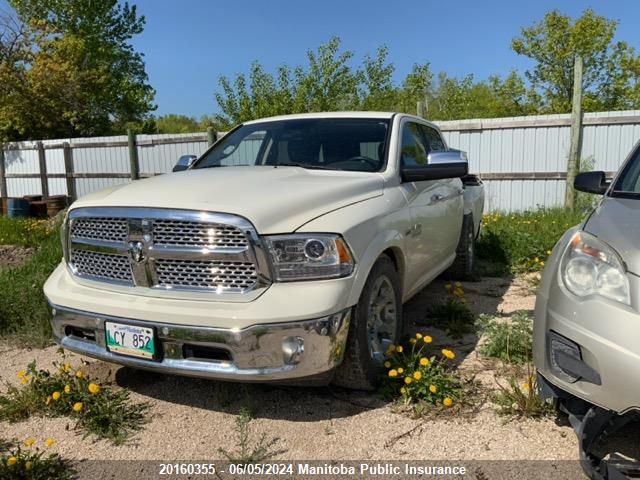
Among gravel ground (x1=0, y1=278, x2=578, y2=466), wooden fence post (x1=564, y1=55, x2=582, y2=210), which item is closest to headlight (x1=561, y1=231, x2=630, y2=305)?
gravel ground (x1=0, y1=278, x2=578, y2=466)

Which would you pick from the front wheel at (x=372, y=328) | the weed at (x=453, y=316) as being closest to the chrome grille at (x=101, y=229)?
the front wheel at (x=372, y=328)

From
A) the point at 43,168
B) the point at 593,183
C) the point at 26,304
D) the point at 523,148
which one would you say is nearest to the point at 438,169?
the point at 593,183

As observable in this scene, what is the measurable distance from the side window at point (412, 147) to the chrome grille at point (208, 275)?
168 cm

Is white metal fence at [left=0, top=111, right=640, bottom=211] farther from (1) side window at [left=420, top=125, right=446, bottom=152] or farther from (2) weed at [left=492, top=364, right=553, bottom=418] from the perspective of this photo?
(2) weed at [left=492, top=364, right=553, bottom=418]

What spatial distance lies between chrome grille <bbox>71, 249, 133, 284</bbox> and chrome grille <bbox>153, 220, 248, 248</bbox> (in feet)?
0.99

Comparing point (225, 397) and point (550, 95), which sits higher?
point (550, 95)

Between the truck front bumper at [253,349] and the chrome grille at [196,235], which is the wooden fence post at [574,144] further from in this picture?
the chrome grille at [196,235]

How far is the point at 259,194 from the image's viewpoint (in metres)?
2.90

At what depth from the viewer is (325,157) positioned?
3949 mm

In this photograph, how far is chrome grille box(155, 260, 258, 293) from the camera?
2.70 meters

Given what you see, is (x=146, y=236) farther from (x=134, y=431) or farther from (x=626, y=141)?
(x=626, y=141)

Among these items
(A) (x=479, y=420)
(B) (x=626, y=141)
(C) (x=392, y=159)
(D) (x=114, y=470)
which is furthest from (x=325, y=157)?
(B) (x=626, y=141)

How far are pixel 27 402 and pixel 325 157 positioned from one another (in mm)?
2431

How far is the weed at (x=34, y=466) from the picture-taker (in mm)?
2461
